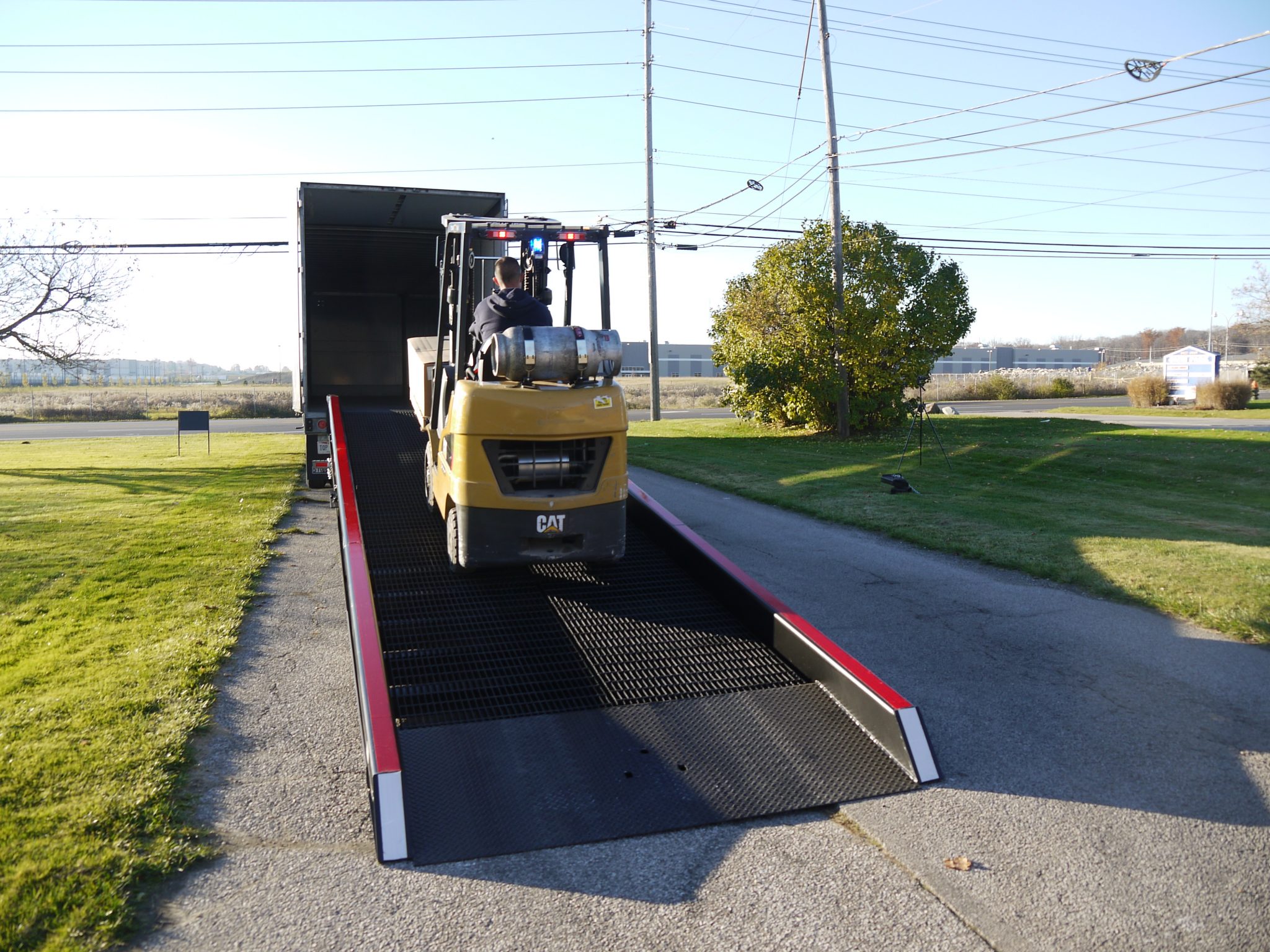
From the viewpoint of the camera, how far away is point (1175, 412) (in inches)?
1239

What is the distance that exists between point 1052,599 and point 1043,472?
9513mm

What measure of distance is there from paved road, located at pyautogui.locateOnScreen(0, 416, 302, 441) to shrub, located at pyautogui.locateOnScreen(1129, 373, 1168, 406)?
32.5m

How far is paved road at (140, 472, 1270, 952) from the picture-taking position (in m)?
3.40

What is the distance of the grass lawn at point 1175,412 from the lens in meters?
29.4

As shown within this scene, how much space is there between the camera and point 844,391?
73.5 feet

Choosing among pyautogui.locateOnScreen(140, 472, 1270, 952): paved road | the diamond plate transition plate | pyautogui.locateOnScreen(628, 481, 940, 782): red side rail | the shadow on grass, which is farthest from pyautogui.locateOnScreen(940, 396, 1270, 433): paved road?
the shadow on grass

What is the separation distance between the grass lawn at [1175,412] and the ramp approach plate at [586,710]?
28898 millimetres

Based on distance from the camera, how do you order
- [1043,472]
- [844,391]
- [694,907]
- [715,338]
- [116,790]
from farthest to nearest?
[715,338] < [844,391] < [1043,472] < [116,790] < [694,907]

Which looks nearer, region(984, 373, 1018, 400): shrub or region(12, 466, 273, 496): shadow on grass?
region(12, 466, 273, 496): shadow on grass

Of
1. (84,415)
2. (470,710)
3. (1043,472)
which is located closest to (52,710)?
(470,710)

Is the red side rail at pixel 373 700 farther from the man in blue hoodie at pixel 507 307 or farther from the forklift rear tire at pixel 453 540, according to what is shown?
the man in blue hoodie at pixel 507 307

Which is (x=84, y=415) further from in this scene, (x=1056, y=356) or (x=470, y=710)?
(x=1056, y=356)

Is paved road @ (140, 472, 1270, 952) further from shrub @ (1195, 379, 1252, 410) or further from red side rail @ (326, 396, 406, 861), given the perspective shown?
shrub @ (1195, 379, 1252, 410)

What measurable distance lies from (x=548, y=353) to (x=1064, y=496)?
11.2m
